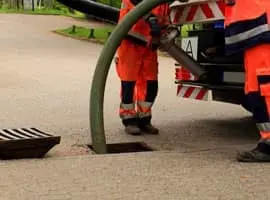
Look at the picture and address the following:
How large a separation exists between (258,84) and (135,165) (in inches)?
46.0

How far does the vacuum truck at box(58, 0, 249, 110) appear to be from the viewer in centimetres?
632

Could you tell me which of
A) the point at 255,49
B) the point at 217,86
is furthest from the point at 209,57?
the point at 255,49

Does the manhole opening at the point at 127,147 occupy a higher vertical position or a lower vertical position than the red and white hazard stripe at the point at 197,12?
lower

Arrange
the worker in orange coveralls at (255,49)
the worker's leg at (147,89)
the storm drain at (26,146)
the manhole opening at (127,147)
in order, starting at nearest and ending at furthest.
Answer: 1. the worker in orange coveralls at (255,49)
2. the storm drain at (26,146)
3. the manhole opening at (127,147)
4. the worker's leg at (147,89)

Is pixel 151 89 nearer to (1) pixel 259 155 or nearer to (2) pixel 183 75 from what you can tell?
(2) pixel 183 75

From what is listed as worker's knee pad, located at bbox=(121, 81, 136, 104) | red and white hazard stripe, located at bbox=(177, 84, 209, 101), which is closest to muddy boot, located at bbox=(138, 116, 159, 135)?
worker's knee pad, located at bbox=(121, 81, 136, 104)

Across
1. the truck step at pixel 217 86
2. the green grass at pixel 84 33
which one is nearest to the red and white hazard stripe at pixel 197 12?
the truck step at pixel 217 86

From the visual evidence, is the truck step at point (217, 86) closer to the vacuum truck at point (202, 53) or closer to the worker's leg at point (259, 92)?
the vacuum truck at point (202, 53)

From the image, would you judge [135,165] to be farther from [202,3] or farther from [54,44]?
[54,44]

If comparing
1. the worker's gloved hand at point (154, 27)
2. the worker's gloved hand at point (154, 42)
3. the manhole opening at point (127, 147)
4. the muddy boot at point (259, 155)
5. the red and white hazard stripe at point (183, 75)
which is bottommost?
the manhole opening at point (127, 147)

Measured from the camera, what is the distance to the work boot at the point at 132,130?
23.7 feet

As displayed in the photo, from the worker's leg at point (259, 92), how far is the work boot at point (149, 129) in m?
1.71

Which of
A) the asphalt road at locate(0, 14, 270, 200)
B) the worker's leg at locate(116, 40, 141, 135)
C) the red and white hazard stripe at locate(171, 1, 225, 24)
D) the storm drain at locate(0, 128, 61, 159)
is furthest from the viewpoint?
the worker's leg at locate(116, 40, 141, 135)

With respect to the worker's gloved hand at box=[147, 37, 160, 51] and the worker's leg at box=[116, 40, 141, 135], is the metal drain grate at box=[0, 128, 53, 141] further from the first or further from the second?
the worker's gloved hand at box=[147, 37, 160, 51]
